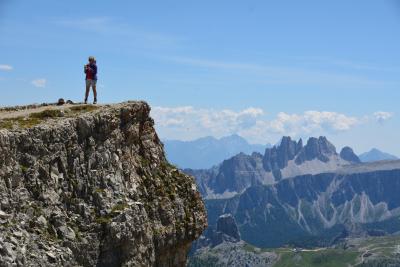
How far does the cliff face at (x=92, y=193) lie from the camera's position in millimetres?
34562

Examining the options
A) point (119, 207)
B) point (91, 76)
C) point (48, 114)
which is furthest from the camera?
point (91, 76)

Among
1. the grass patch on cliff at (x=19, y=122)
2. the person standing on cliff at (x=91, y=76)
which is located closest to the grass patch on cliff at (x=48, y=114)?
the grass patch on cliff at (x=19, y=122)

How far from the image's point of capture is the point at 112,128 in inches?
1752

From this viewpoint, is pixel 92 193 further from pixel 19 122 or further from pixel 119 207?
pixel 19 122

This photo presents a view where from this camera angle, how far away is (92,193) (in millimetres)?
40625

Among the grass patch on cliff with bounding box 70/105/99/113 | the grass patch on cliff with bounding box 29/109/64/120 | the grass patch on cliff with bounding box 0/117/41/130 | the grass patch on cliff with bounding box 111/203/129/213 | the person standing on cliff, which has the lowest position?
the grass patch on cliff with bounding box 111/203/129/213

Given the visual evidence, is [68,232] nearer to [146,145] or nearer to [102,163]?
[102,163]

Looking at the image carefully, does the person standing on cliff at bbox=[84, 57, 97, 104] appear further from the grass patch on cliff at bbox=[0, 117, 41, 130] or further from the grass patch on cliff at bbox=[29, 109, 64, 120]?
the grass patch on cliff at bbox=[0, 117, 41, 130]

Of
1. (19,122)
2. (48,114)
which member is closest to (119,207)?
(48,114)

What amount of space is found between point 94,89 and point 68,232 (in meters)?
18.9

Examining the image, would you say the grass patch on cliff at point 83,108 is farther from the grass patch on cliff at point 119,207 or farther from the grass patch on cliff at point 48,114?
the grass patch on cliff at point 119,207

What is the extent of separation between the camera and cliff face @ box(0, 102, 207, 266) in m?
34.6

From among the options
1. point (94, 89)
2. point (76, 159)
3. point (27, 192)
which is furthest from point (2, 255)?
point (94, 89)

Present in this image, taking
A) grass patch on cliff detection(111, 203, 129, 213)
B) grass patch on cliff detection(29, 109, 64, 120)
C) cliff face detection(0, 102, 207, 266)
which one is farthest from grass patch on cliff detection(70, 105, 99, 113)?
grass patch on cliff detection(111, 203, 129, 213)
